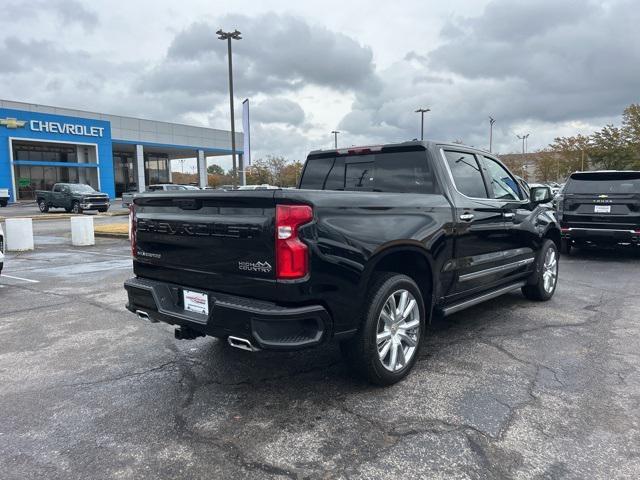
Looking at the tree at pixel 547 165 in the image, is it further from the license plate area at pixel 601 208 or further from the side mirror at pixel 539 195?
the side mirror at pixel 539 195

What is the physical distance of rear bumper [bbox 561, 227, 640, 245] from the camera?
9164mm

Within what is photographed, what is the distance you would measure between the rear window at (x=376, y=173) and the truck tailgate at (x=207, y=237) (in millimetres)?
1688

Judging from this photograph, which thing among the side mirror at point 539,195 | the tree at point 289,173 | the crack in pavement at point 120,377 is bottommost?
the crack in pavement at point 120,377

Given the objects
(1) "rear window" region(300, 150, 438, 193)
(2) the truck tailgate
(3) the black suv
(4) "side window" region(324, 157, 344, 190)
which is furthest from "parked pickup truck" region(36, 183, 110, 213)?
(2) the truck tailgate

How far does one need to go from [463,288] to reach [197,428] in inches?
104

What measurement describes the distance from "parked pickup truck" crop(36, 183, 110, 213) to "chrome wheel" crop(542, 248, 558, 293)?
26452 millimetres

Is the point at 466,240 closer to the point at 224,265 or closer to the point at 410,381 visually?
the point at 410,381

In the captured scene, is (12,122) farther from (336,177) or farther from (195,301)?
(195,301)

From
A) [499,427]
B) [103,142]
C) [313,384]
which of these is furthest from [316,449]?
[103,142]

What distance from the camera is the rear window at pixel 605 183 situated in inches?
369

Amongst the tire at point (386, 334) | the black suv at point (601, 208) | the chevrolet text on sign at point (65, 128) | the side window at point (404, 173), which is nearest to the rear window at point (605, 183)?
the black suv at point (601, 208)

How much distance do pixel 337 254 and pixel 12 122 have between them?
43355 mm

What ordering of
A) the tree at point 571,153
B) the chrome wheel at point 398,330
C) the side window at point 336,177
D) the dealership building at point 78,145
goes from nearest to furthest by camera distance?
the chrome wheel at point 398,330 < the side window at point 336,177 < the dealership building at point 78,145 < the tree at point 571,153

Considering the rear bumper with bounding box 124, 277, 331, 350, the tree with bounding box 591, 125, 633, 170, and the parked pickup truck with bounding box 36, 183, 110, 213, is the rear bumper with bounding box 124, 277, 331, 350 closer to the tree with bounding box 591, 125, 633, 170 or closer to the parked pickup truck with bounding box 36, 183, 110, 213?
the parked pickup truck with bounding box 36, 183, 110, 213
